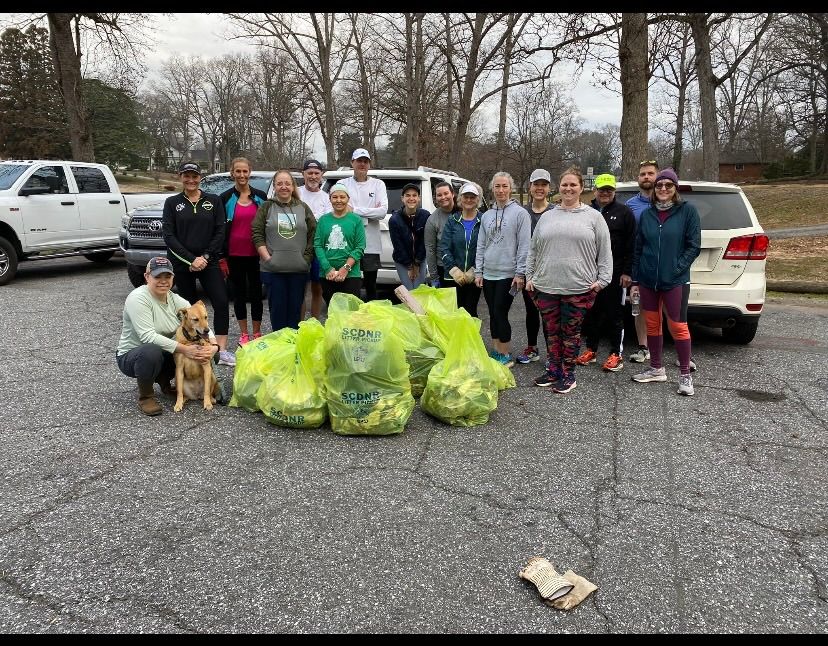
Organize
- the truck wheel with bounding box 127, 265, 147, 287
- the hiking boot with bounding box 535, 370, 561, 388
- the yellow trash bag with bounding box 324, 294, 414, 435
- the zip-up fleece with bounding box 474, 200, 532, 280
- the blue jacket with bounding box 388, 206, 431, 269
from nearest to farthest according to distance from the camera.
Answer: the yellow trash bag with bounding box 324, 294, 414, 435
the hiking boot with bounding box 535, 370, 561, 388
the zip-up fleece with bounding box 474, 200, 532, 280
the blue jacket with bounding box 388, 206, 431, 269
the truck wheel with bounding box 127, 265, 147, 287

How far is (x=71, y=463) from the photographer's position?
11.9 ft

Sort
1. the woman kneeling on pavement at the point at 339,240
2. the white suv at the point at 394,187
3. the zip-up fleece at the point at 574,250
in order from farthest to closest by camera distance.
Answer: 1. the white suv at the point at 394,187
2. the woman kneeling on pavement at the point at 339,240
3. the zip-up fleece at the point at 574,250

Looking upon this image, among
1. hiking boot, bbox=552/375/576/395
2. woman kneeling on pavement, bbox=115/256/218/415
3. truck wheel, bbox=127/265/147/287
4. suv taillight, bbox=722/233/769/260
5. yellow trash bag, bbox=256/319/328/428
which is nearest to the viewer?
yellow trash bag, bbox=256/319/328/428

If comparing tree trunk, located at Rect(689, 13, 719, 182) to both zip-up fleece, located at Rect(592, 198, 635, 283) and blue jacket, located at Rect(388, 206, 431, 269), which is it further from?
blue jacket, located at Rect(388, 206, 431, 269)

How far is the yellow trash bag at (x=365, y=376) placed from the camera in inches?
156

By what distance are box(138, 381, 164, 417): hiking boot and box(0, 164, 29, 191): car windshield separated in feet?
25.6

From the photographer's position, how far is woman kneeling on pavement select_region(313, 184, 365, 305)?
547 cm

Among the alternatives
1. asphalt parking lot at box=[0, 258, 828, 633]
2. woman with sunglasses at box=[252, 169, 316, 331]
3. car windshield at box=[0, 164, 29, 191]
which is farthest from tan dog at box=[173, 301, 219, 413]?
car windshield at box=[0, 164, 29, 191]

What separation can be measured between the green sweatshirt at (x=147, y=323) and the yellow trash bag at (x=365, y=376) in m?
1.35

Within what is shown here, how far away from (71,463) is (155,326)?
1221 mm

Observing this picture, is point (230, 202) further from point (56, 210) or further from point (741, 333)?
point (56, 210)

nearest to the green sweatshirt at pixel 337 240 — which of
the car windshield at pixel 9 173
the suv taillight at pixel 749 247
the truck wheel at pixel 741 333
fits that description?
the suv taillight at pixel 749 247

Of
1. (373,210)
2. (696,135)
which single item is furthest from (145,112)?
(373,210)

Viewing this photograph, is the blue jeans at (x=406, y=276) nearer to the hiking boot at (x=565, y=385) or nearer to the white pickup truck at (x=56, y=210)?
the hiking boot at (x=565, y=385)
